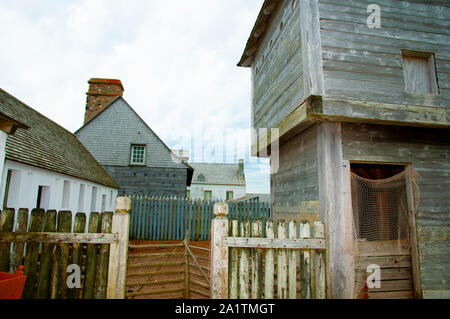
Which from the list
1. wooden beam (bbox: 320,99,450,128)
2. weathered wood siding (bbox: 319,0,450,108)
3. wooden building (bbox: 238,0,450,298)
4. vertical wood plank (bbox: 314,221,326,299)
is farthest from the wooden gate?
weathered wood siding (bbox: 319,0,450,108)

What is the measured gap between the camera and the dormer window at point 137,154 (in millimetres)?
18625

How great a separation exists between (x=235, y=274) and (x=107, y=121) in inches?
704

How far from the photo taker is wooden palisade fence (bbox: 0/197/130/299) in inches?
144

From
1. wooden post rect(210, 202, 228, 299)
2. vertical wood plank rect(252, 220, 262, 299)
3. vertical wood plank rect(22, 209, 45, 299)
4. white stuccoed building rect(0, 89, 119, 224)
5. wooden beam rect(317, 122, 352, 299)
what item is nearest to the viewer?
vertical wood plank rect(22, 209, 45, 299)

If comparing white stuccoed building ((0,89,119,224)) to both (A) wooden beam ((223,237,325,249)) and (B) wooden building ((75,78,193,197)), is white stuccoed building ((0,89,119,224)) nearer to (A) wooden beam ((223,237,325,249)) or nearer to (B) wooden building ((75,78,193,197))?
(B) wooden building ((75,78,193,197))

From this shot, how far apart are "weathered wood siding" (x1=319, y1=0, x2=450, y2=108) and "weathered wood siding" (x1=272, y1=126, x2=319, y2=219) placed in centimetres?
115

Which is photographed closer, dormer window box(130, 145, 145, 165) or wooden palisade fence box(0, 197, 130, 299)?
wooden palisade fence box(0, 197, 130, 299)

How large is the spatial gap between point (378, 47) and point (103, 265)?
622 cm

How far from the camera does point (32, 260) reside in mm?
3680

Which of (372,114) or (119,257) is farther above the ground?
(372,114)

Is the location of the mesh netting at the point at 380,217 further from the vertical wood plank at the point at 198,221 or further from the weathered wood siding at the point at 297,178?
the vertical wood plank at the point at 198,221

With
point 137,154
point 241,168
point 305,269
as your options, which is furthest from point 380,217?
point 241,168

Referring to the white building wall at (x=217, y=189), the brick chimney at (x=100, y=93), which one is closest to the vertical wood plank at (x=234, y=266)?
the brick chimney at (x=100, y=93)

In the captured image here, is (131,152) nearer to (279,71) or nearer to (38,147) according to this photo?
(38,147)
